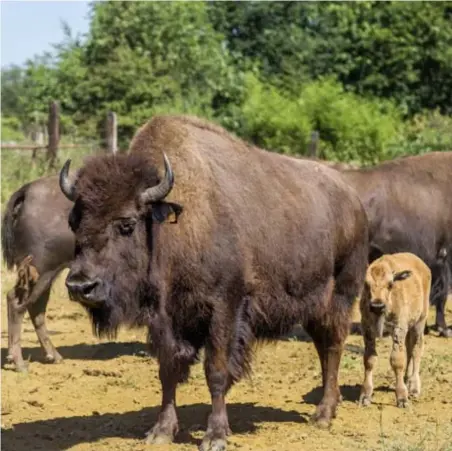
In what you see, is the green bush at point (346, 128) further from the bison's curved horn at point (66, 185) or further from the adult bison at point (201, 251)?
the bison's curved horn at point (66, 185)

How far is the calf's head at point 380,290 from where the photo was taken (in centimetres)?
838

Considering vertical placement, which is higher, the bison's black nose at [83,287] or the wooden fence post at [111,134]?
the wooden fence post at [111,134]

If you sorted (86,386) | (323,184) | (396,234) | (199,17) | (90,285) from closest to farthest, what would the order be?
(90,285) → (323,184) → (86,386) → (396,234) → (199,17)

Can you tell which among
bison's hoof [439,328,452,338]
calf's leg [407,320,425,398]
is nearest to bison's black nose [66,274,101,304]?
calf's leg [407,320,425,398]

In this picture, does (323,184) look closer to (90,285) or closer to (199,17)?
(90,285)

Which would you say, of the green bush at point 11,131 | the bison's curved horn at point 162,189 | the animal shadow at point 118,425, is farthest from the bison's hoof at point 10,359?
the green bush at point 11,131

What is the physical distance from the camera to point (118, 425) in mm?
7949

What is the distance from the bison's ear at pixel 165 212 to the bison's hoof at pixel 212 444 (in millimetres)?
1535

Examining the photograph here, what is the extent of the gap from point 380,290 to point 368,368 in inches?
27.2

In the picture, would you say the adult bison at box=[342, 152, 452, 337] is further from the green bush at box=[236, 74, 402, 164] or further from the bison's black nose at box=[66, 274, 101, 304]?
the green bush at box=[236, 74, 402, 164]

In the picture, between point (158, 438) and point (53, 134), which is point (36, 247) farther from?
point (53, 134)

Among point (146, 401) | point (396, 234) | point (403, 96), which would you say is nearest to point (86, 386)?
point (146, 401)

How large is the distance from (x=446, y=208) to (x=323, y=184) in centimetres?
437

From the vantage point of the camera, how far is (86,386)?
31.4ft
